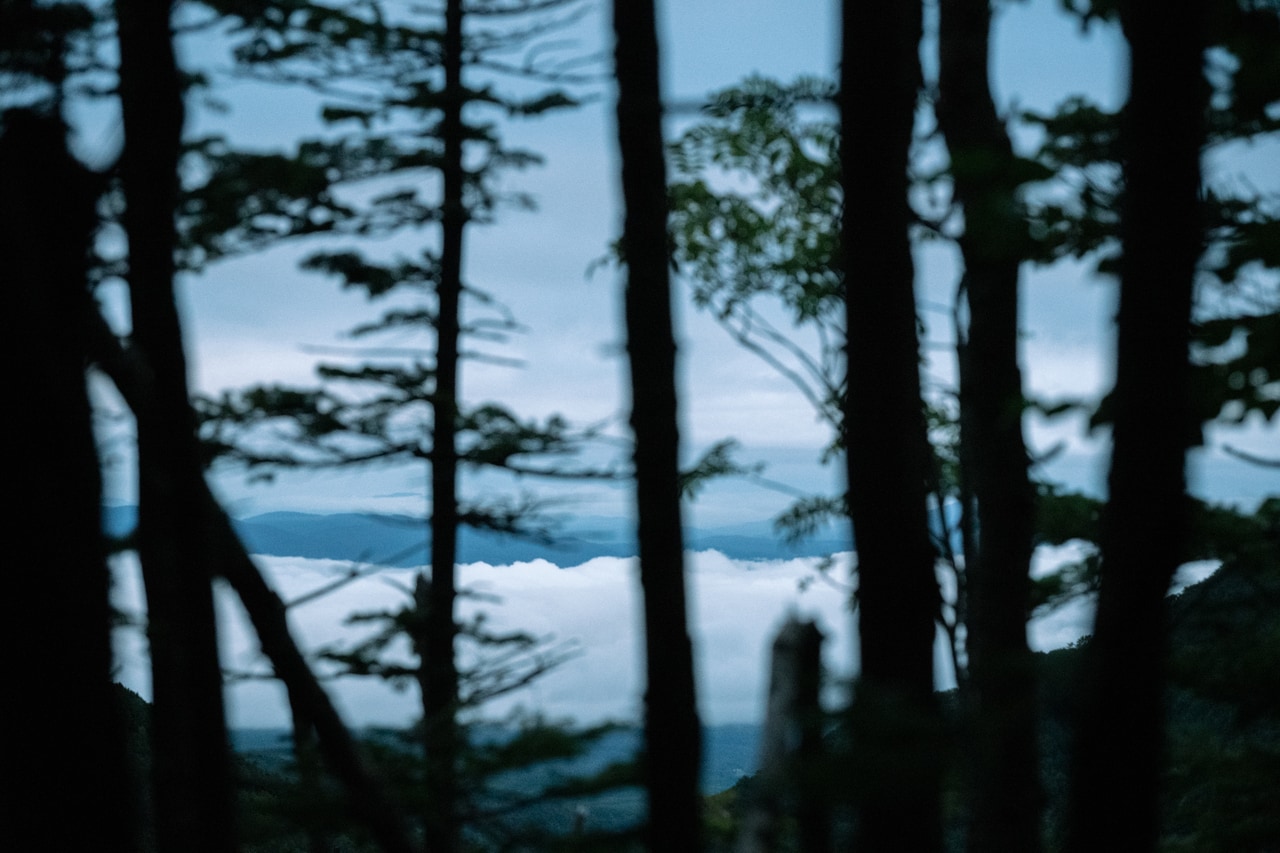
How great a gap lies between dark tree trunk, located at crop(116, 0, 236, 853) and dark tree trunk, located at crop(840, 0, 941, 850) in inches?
131

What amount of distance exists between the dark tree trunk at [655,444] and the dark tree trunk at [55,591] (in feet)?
8.73

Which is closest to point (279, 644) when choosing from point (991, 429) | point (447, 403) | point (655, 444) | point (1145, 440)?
point (655, 444)

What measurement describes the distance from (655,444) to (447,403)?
17.6 ft

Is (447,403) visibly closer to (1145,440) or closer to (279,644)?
(279,644)

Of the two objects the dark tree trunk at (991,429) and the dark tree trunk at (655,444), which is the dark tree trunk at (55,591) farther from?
the dark tree trunk at (991,429)

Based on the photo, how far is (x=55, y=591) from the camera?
189 inches

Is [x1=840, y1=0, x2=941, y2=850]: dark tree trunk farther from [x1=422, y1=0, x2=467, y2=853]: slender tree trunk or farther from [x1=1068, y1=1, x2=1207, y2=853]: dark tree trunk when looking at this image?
[x1=422, y1=0, x2=467, y2=853]: slender tree trunk

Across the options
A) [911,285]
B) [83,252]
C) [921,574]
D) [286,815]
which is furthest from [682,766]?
[83,252]

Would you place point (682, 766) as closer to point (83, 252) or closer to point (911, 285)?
point (911, 285)

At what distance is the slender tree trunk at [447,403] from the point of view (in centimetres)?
983

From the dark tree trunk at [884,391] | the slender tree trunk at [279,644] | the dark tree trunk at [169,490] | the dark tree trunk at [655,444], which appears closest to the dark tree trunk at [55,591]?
the dark tree trunk at [169,490]

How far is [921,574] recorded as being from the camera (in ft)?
15.9

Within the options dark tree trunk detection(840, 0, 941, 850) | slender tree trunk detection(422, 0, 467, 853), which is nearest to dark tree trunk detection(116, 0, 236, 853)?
dark tree trunk detection(840, 0, 941, 850)

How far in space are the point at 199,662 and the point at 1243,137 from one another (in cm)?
664
